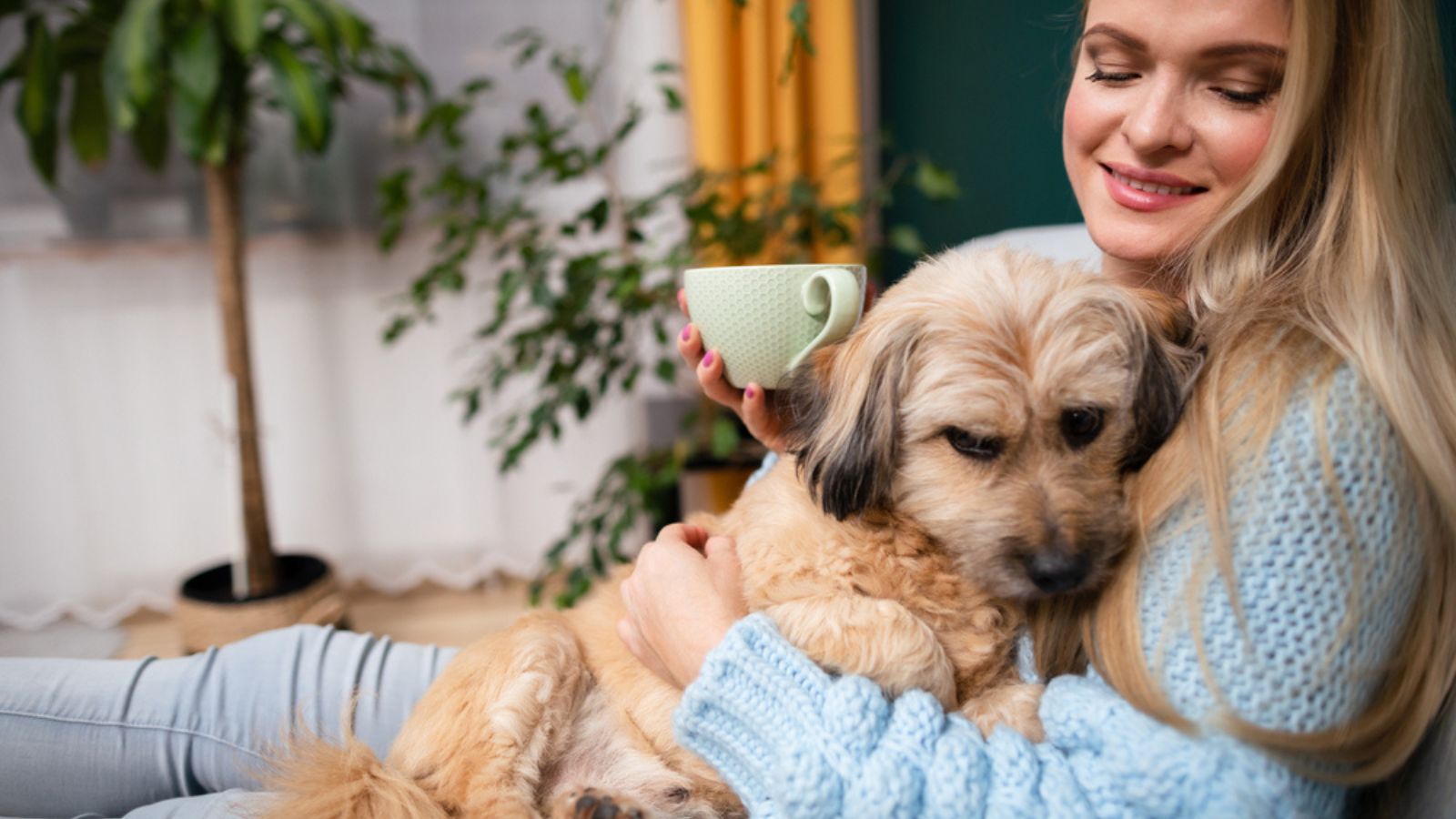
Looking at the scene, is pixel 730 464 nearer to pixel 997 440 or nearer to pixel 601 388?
pixel 601 388

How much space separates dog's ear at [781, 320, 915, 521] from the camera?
110 centimetres

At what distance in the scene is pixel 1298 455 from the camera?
2.82ft

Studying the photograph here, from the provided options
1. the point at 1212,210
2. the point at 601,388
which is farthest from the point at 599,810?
the point at 601,388

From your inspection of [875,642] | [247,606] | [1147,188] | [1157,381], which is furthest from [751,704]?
[247,606]

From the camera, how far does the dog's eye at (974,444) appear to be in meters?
1.07

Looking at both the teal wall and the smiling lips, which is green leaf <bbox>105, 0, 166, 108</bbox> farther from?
the teal wall

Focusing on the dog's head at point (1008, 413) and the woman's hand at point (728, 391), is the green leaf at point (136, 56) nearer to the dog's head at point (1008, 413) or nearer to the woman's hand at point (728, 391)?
the woman's hand at point (728, 391)

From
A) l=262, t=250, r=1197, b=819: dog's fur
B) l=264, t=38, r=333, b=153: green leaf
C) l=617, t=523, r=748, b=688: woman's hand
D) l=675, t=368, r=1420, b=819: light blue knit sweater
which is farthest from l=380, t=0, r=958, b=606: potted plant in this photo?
l=675, t=368, r=1420, b=819: light blue knit sweater

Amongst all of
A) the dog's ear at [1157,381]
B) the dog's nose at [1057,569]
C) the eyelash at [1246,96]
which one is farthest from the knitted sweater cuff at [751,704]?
the eyelash at [1246,96]

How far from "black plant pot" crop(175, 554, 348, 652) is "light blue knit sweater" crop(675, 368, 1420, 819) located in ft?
7.06

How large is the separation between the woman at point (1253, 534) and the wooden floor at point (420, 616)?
7.23 ft

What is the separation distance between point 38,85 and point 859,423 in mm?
2453

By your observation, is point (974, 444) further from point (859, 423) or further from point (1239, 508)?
point (1239, 508)

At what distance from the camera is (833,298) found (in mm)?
1095
